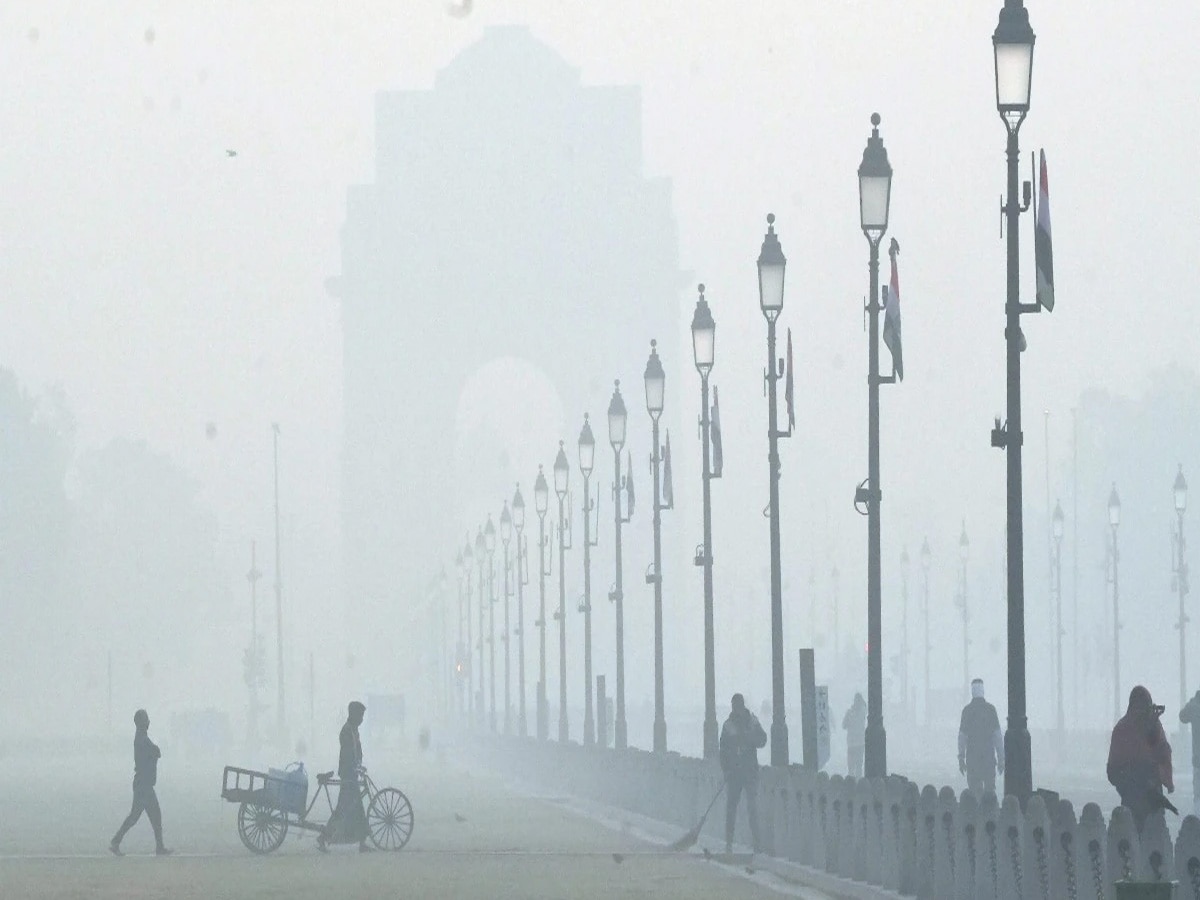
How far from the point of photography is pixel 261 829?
109 feet

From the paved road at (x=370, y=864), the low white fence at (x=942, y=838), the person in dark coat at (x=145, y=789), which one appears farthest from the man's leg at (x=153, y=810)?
the low white fence at (x=942, y=838)

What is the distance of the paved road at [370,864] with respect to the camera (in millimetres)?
26328

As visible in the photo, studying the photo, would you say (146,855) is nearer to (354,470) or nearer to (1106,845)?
(1106,845)

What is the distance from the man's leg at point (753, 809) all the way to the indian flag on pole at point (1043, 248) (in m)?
8.93

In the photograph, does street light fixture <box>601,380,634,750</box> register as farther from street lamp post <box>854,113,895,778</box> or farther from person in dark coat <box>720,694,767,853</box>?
street lamp post <box>854,113,895,778</box>

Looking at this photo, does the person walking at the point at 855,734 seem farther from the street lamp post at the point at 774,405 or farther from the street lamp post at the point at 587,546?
the street lamp post at the point at 774,405

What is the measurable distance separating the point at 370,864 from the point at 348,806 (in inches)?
108

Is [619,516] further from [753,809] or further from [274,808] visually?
[274,808]

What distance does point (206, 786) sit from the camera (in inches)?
2685

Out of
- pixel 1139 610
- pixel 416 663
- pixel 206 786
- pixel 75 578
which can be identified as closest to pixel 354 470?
pixel 416 663

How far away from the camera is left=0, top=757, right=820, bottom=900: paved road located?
26328 mm

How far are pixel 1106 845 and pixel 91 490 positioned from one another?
141 metres

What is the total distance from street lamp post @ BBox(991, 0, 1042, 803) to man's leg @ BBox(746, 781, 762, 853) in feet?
29.5

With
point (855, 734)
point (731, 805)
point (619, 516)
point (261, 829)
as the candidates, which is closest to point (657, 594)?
point (855, 734)
